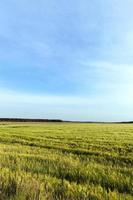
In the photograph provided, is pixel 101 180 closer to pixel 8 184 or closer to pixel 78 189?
pixel 78 189

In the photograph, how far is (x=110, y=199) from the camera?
539 centimetres

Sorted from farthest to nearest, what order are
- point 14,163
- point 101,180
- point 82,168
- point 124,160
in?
point 124,160 < point 14,163 < point 82,168 < point 101,180

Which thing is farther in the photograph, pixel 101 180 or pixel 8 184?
pixel 101 180

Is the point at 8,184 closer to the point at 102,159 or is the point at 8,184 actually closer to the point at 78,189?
the point at 78,189

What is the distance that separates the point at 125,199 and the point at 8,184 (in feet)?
8.01

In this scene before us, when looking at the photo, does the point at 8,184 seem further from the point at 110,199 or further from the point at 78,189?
the point at 110,199

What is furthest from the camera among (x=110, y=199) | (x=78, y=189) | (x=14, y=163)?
(x=14, y=163)

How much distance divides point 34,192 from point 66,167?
3043 mm

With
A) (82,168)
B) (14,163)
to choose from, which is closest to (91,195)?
Answer: (82,168)

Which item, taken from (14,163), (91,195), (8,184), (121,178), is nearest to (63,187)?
(91,195)

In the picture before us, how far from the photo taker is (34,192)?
18.6 feet

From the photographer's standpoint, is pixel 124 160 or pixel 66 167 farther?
pixel 124 160

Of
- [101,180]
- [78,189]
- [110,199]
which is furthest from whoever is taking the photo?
[101,180]

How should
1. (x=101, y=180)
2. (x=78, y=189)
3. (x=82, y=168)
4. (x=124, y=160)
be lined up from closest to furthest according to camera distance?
1. (x=78, y=189)
2. (x=101, y=180)
3. (x=82, y=168)
4. (x=124, y=160)
